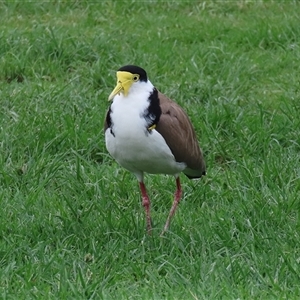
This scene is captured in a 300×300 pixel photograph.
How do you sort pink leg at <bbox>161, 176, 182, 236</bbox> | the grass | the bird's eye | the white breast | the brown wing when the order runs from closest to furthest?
the grass
the white breast
the bird's eye
the brown wing
pink leg at <bbox>161, 176, 182, 236</bbox>

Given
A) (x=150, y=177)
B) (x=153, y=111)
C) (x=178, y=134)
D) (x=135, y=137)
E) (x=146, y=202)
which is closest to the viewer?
(x=135, y=137)

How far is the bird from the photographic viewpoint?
18.4 feet

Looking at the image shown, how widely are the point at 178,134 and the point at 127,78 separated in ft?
1.67

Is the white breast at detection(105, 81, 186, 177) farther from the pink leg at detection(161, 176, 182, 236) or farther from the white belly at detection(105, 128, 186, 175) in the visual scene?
the pink leg at detection(161, 176, 182, 236)

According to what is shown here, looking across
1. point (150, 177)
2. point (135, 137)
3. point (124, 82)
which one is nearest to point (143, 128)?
point (135, 137)

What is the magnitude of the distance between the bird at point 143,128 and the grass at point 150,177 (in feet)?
1.45

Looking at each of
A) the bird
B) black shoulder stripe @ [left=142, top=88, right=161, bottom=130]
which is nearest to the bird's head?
the bird

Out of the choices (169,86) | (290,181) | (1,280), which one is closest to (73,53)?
(169,86)

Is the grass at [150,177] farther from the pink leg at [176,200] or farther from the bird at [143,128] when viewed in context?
the bird at [143,128]

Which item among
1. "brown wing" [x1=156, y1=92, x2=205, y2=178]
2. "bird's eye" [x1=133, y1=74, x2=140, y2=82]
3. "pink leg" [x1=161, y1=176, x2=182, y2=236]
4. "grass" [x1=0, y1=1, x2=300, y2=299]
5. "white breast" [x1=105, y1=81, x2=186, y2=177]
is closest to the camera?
"grass" [x1=0, y1=1, x2=300, y2=299]

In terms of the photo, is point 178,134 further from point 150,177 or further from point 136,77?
point 150,177

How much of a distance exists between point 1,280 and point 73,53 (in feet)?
12.8

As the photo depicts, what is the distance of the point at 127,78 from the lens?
5691 mm

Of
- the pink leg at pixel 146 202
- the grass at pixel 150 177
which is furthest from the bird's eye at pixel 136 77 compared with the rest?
the grass at pixel 150 177
